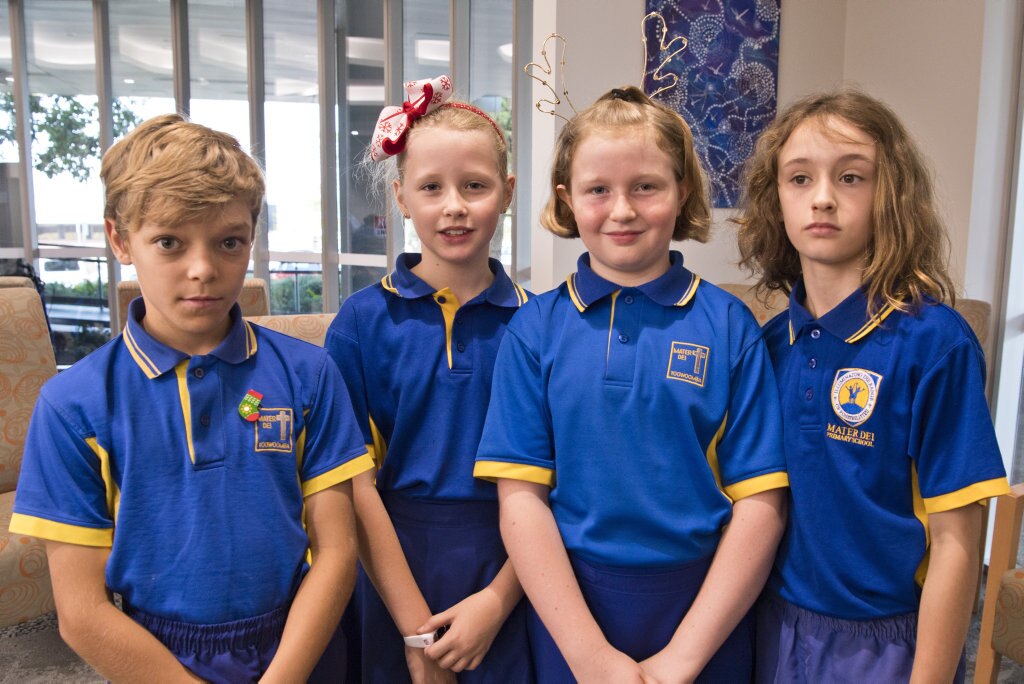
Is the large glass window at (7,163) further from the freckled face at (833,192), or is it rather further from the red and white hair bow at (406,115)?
the freckled face at (833,192)

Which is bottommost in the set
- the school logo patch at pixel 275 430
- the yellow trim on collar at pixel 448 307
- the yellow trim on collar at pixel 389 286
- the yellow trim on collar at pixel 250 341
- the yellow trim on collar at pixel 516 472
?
the yellow trim on collar at pixel 516 472

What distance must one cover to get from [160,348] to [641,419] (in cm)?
65

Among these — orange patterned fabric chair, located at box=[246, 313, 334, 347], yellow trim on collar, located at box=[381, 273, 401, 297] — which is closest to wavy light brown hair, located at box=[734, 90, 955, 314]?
yellow trim on collar, located at box=[381, 273, 401, 297]

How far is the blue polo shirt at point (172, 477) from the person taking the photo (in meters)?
0.96

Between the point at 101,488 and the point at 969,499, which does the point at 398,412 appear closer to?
the point at 101,488

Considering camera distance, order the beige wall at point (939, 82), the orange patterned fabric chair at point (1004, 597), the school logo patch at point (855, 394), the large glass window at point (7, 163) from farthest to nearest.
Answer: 1. the large glass window at point (7, 163)
2. the beige wall at point (939, 82)
3. the orange patterned fabric chair at point (1004, 597)
4. the school logo patch at point (855, 394)

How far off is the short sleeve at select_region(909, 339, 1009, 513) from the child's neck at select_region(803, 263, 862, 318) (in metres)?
0.17

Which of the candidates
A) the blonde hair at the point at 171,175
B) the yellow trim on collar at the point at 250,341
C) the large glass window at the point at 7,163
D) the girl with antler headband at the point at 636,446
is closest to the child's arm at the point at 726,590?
the girl with antler headband at the point at 636,446

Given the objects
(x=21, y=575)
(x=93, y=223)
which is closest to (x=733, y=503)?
(x=21, y=575)

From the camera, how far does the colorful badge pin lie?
3.39 feet

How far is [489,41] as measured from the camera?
16.0 ft

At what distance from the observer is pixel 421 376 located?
1251mm

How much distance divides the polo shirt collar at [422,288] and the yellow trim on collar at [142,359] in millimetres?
393

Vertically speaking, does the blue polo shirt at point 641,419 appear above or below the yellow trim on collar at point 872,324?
below
